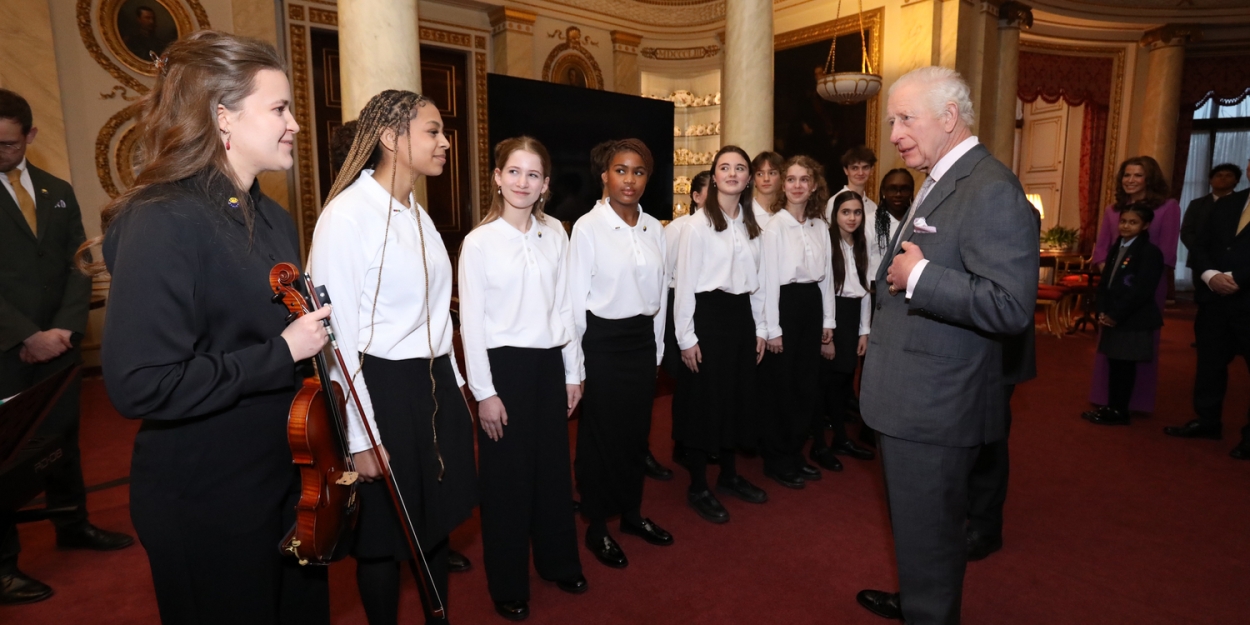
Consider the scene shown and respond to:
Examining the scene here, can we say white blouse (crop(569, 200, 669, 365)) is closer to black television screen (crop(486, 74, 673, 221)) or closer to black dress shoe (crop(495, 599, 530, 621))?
black dress shoe (crop(495, 599, 530, 621))

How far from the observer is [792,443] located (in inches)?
146

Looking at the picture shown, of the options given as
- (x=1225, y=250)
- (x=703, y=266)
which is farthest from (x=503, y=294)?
(x=1225, y=250)

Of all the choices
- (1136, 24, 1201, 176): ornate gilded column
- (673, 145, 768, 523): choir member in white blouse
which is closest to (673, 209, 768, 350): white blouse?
(673, 145, 768, 523): choir member in white blouse

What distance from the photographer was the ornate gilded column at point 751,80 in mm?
5578

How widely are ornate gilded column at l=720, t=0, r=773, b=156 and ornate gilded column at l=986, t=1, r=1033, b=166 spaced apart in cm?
423

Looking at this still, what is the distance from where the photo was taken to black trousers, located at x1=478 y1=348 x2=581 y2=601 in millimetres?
2385

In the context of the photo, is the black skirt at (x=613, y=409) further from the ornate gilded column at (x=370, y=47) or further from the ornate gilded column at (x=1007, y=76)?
the ornate gilded column at (x=1007, y=76)

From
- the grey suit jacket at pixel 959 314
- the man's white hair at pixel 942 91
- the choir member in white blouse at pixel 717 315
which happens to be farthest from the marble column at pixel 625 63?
the grey suit jacket at pixel 959 314

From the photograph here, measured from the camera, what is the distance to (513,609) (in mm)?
2426

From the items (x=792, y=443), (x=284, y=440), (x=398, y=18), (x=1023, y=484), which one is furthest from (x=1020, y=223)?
(x=398, y=18)

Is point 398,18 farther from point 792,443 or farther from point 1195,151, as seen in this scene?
point 1195,151

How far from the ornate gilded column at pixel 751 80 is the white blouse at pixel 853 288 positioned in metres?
1.82

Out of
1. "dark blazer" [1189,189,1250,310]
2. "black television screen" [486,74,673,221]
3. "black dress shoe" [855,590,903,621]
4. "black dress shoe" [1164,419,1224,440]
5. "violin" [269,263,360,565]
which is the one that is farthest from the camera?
"black television screen" [486,74,673,221]

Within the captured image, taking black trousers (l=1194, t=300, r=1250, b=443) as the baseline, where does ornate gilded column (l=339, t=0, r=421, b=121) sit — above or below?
above
